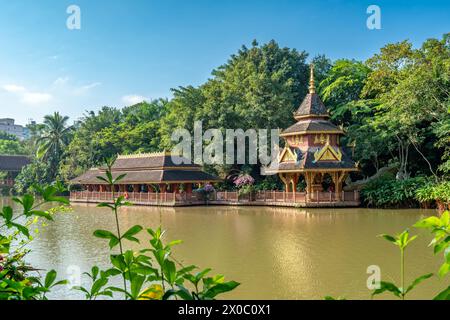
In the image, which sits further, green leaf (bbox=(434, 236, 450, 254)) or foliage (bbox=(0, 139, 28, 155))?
foliage (bbox=(0, 139, 28, 155))

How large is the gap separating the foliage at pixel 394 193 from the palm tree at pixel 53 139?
104 feet

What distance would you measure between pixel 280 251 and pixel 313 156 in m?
12.8

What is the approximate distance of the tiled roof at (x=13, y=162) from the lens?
4691 centimetres

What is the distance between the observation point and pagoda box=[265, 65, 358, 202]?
21.1 meters

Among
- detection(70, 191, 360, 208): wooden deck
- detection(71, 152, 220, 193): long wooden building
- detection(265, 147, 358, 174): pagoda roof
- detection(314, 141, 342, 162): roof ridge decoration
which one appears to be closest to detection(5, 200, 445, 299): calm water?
detection(70, 191, 360, 208): wooden deck

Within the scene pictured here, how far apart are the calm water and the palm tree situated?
26.3 m

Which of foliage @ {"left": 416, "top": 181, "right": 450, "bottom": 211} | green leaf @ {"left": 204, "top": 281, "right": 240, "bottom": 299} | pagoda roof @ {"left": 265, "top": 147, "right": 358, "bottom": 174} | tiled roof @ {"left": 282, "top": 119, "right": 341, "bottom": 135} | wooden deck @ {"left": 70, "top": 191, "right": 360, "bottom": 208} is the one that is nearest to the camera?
green leaf @ {"left": 204, "top": 281, "right": 240, "bottom": 299}

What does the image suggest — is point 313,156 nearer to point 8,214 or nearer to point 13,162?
point 8,214

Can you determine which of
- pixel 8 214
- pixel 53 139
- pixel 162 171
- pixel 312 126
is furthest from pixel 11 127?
pixel 8 214

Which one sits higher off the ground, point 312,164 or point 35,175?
point 312,164

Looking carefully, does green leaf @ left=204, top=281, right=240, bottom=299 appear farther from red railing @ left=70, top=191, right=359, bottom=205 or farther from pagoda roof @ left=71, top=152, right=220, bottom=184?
pagoda roof @ left=71, top=152, right=220, bottom=184

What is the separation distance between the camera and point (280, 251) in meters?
9.70

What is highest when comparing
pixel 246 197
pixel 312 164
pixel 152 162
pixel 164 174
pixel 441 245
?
pixel 152 162
